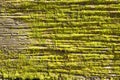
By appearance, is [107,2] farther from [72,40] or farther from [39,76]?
[39,76]

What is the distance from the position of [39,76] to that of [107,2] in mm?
216

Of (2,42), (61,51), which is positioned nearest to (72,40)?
(61,51)

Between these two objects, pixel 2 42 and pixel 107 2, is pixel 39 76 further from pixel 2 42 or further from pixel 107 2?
pixel 107 2

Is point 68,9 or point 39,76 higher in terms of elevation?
point 68,9

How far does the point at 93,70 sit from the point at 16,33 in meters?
0.19

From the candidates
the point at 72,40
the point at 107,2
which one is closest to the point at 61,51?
the point at 72,40

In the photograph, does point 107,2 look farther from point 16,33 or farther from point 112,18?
point 16,33

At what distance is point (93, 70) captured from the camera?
1.54 m

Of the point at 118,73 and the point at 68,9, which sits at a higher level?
the point at 68,9

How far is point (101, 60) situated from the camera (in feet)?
5.03

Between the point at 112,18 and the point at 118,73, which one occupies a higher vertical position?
→ the point at 112,18

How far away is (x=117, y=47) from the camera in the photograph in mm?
1530

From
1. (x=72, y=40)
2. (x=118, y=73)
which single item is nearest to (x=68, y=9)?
(x=72, y=40)

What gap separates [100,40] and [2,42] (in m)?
0.21
